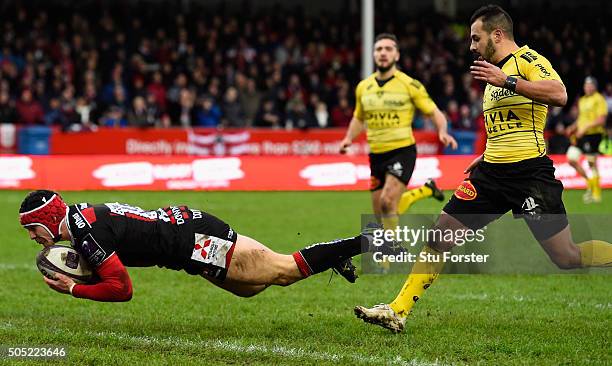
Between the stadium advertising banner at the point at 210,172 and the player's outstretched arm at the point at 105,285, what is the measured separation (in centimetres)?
1219

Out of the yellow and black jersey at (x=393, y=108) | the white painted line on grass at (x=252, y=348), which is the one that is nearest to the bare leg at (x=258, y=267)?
the white painted line on grass at (x=252, y=348)

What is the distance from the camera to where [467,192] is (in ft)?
22.2

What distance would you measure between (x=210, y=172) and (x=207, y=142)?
4264 mm

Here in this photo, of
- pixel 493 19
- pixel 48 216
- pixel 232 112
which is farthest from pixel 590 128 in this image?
pixel 48 216

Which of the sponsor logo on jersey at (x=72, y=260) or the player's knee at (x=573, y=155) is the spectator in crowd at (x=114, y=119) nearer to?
the player's knee at (x=573, y=155)

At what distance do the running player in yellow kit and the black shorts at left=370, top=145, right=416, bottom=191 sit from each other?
342cm

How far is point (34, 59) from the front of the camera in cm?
2542

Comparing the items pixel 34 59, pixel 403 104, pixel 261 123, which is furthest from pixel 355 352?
pixel 34 59

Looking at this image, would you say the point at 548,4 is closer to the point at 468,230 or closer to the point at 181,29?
the point at 181,29

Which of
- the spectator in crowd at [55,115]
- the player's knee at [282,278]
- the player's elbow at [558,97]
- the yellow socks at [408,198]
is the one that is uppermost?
the player's elbow at [558,97]

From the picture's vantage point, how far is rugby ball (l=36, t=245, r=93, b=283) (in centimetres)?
620

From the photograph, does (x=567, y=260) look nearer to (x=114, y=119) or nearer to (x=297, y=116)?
(x=297, y=116)

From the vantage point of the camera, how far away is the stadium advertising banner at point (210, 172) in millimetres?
18281

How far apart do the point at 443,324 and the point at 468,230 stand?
79 cm
